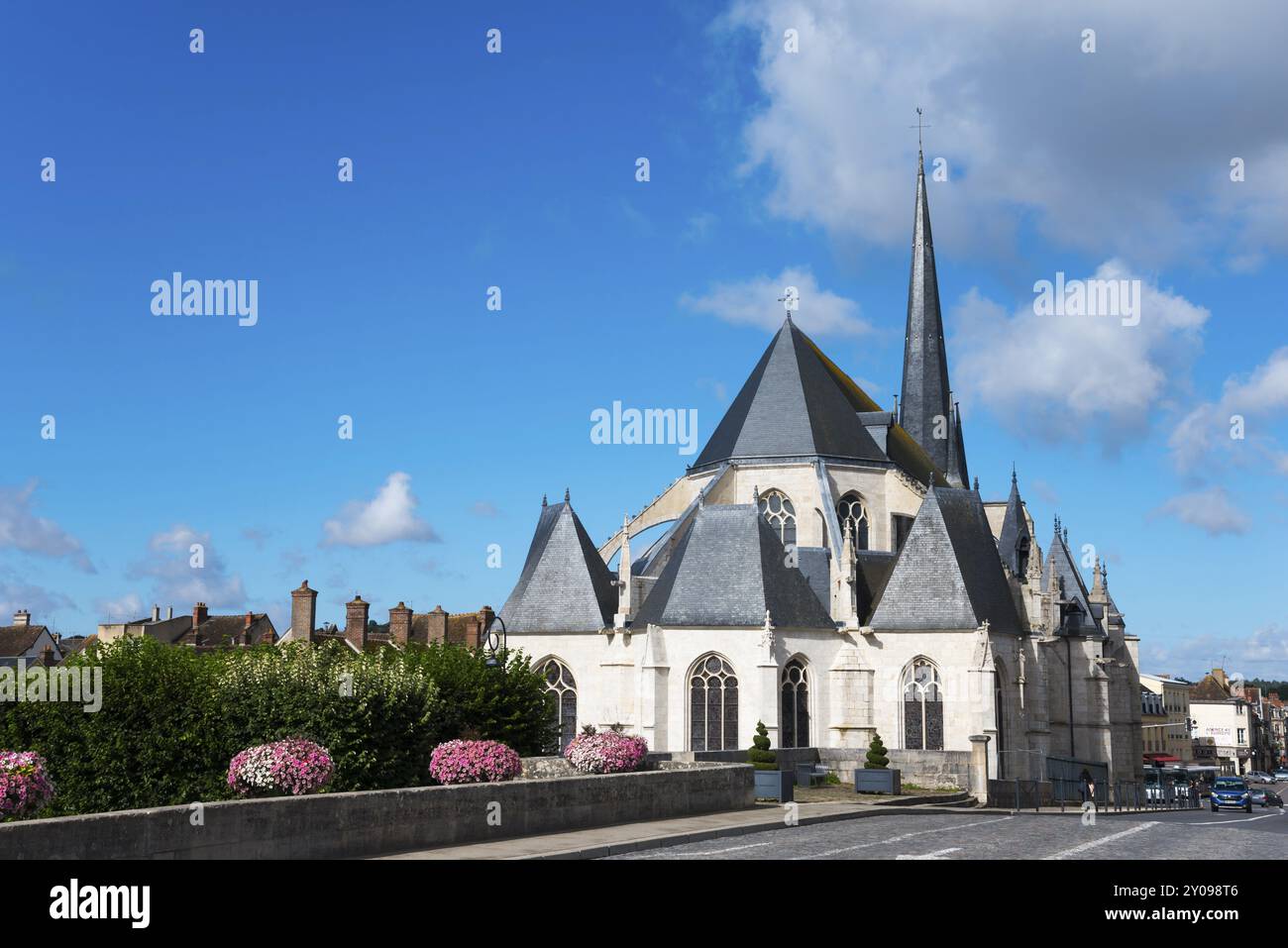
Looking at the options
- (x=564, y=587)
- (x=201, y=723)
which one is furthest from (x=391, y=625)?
(x=201, y=723)

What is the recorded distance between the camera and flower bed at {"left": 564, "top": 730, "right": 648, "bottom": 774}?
2191cm

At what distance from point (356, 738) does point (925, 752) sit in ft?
56.8

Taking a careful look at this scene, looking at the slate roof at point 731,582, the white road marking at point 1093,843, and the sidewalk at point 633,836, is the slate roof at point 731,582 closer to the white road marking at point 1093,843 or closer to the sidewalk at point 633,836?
the sidewalk at point 633,836

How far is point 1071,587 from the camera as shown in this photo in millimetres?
59906

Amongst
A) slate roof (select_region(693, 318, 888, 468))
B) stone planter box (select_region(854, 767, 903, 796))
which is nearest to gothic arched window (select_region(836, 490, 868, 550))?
slate roof (select_region(693, 318, 888, 468))

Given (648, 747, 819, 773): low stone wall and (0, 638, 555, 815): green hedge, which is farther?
(648, 747, 819, 773): low stone wall

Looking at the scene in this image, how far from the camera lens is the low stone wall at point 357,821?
12.7 metres

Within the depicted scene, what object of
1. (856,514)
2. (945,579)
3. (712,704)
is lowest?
(712,704)

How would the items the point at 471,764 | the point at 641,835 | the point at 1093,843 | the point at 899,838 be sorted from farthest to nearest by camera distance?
the point at 899,838 → the point at 1093,843 → the point at 471,764 → the point at 641,835

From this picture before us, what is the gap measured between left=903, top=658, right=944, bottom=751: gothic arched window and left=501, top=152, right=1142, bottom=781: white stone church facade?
5 centimetres

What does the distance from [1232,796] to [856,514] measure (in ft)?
57.5

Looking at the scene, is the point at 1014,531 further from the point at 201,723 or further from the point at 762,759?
the point at 201,723

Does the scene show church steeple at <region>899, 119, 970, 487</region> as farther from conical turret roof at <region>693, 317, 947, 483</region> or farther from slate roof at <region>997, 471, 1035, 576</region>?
conical turret roof at <region>693, 317, 947, 483</region>
